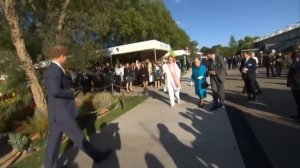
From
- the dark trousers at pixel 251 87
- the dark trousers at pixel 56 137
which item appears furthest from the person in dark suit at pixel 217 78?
the dark trousers at pixel 56 137

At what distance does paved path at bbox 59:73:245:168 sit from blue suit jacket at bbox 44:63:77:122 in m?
1.14

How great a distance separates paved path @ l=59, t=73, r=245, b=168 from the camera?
20.6 feet

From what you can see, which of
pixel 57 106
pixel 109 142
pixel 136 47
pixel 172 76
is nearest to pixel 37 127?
pixel 109 142

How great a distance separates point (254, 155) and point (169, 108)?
594 centimetres

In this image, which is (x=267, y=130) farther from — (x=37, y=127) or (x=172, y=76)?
(x=37, y=127)

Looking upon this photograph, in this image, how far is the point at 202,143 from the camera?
7355 millimetres

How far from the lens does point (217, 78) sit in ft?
37.3

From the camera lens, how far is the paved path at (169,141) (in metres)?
6.29

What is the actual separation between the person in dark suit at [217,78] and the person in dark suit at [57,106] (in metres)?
6.22

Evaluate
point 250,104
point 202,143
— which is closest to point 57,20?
point 250,104

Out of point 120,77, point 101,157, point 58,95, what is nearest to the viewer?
point 58,95

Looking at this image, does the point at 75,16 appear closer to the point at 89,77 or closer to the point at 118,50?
the point at 89,77

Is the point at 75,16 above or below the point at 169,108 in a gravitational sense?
above

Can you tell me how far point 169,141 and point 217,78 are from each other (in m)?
4.24
